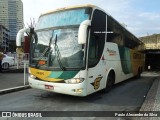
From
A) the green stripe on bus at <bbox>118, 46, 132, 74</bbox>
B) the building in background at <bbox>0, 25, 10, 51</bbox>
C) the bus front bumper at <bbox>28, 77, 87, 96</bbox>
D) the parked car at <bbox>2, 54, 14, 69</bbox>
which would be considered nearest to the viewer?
the bus front bumper at <bbox>28, 77, 87, 96</bbox>

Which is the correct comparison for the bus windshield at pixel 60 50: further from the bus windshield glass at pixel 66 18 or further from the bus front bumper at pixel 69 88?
the bus front bumper at pixel 69 88

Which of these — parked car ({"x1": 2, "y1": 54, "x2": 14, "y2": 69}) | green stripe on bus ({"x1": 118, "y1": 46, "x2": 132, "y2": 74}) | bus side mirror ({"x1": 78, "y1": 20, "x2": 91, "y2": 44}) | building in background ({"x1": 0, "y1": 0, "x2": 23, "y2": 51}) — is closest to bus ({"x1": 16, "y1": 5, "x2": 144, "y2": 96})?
bus side mirror ({"x1": 78, "y1": 20, "x2": 91, "y2": 44})

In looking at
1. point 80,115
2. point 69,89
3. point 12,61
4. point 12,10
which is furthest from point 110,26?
point 12,10

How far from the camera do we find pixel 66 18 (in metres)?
9.42

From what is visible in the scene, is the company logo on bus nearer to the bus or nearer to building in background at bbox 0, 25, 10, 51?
the bus

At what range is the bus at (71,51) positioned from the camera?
→ 8.74 m

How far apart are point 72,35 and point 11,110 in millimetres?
3153

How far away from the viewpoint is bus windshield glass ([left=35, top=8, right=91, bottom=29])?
9.21m

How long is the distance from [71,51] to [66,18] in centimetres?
137

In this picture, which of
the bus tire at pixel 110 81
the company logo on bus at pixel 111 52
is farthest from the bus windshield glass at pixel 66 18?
the bus tire at pixel 110 81

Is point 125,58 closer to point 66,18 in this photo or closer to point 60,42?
point 66,18

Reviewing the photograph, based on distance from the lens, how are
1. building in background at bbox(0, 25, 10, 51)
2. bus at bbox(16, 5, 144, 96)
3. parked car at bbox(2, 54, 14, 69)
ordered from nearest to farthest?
1. bus at bbox(16, 5, 144, 96)
2. parked car at bbox(2, 54, 14, 69)
3. building in background at bbox(0, 25, 10, 51)

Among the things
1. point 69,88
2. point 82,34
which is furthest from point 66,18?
point 69,88

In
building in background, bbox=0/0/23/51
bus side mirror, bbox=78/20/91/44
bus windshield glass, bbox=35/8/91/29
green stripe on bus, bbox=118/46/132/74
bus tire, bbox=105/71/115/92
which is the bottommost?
bus tire, bbox=105/71/115/92
